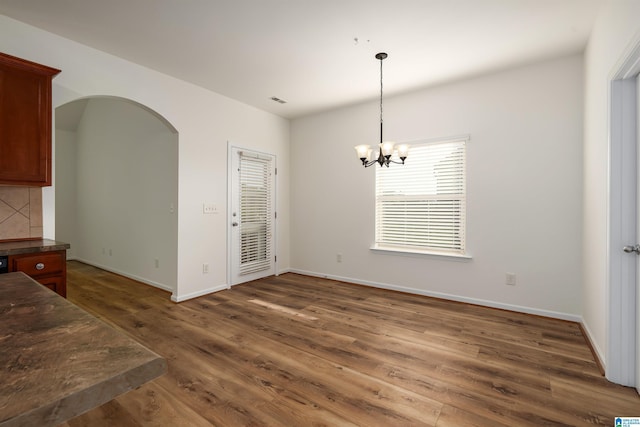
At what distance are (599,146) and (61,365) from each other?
139 inches

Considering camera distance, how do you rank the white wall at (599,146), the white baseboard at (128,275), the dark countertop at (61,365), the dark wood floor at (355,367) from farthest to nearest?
the white baseboard at (128,275) → the white wall at (599,146) → the dark wood floor at (355,367) → the dark countertop at (61,365)

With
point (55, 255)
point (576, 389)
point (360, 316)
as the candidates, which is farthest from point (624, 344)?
point (55, 255)

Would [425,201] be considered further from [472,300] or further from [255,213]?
[255,213]

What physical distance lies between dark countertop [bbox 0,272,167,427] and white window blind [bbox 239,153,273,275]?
3898 mm

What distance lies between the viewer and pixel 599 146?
2.53 m

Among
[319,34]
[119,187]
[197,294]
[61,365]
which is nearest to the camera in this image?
[61,365]

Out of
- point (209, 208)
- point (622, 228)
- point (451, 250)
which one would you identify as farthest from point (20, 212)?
point (622, 228)

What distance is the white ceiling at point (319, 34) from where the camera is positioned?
2.49 meters

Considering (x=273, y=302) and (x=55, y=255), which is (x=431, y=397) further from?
(x=55, y=255)

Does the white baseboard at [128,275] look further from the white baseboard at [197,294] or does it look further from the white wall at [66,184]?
the white wall at [66,184]

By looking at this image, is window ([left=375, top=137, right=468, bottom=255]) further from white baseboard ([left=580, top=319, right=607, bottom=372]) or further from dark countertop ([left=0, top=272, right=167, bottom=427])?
dark countertop ([left=0, top=272, right=167, bottom=427])

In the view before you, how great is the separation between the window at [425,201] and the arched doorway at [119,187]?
2929 mm

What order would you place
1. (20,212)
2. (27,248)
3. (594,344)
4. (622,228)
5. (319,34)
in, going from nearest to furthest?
(622,228) → (27,248) → (594,344) → (20,212) → (319,34)

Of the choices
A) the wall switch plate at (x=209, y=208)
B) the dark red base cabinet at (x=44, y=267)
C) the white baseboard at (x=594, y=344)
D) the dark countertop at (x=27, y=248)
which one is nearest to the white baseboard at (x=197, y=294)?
the wall switch plate at (x=209, y=208)
